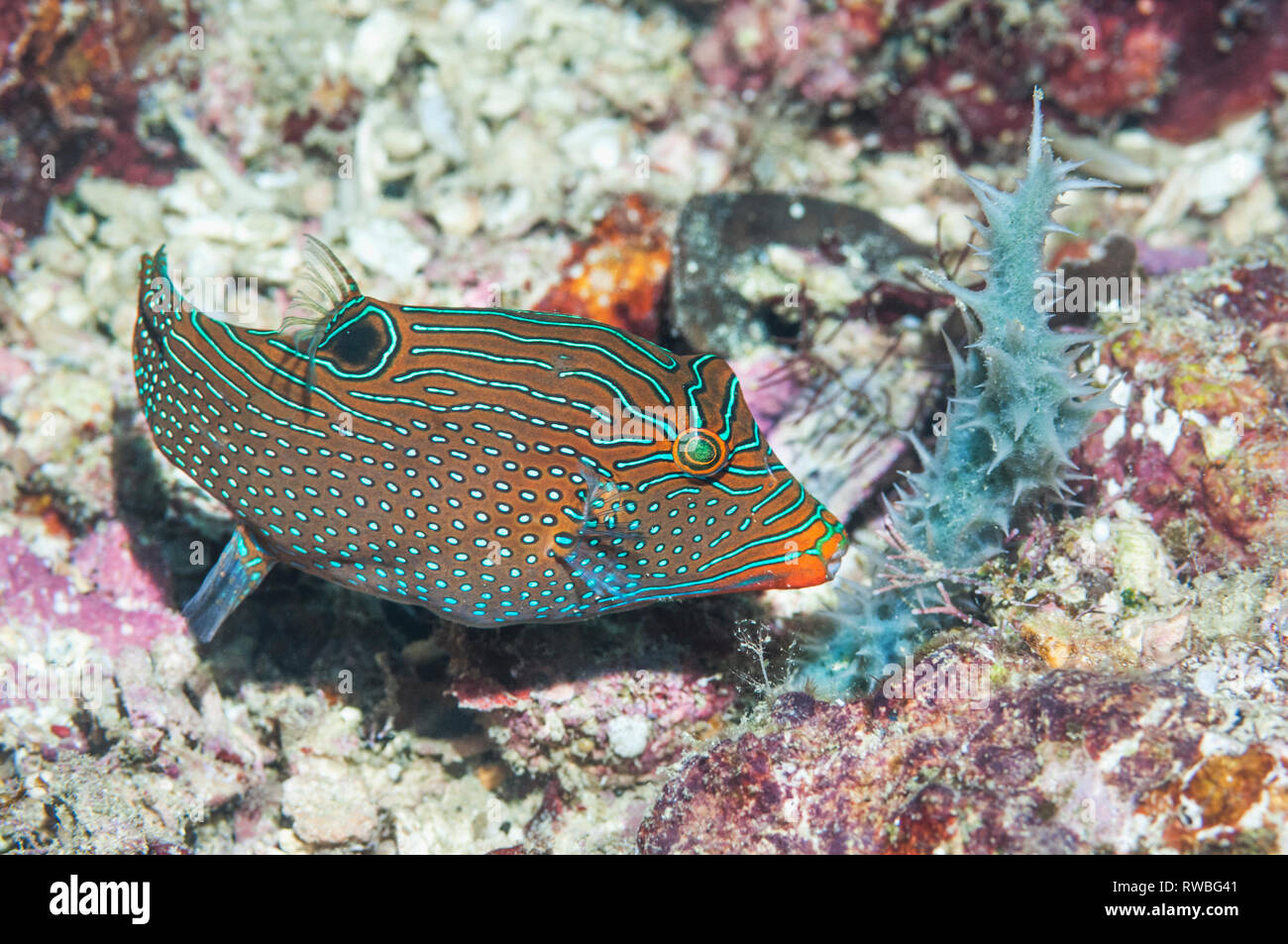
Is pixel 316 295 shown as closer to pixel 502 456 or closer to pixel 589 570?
pixel 502 456

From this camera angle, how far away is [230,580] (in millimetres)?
4273

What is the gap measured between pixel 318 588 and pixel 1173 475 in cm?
548

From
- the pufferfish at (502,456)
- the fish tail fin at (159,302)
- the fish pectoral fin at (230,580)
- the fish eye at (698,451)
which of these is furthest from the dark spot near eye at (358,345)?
the fish eye at (698,451)

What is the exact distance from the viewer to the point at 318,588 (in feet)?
17.9

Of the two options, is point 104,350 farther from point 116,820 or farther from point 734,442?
point 734,442

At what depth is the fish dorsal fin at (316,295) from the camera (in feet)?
12.4

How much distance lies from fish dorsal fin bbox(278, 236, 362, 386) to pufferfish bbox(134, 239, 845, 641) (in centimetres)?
1

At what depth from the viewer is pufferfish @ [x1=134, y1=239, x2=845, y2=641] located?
141 inches

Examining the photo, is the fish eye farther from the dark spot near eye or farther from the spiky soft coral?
the dark spot near eye

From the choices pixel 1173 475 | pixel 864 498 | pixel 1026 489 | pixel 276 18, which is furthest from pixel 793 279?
pixel 276 18

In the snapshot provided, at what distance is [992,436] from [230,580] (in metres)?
4.21

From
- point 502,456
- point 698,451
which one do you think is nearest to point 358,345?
point 502,456

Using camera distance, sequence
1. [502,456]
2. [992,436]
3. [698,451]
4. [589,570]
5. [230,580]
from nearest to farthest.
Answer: [698,451], [502,456], [589,570], [992,436], [230,580]

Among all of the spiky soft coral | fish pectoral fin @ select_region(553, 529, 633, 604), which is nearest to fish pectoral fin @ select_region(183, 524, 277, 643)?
fish pectoral fin @ select_region(553, 529, 633, 604)
